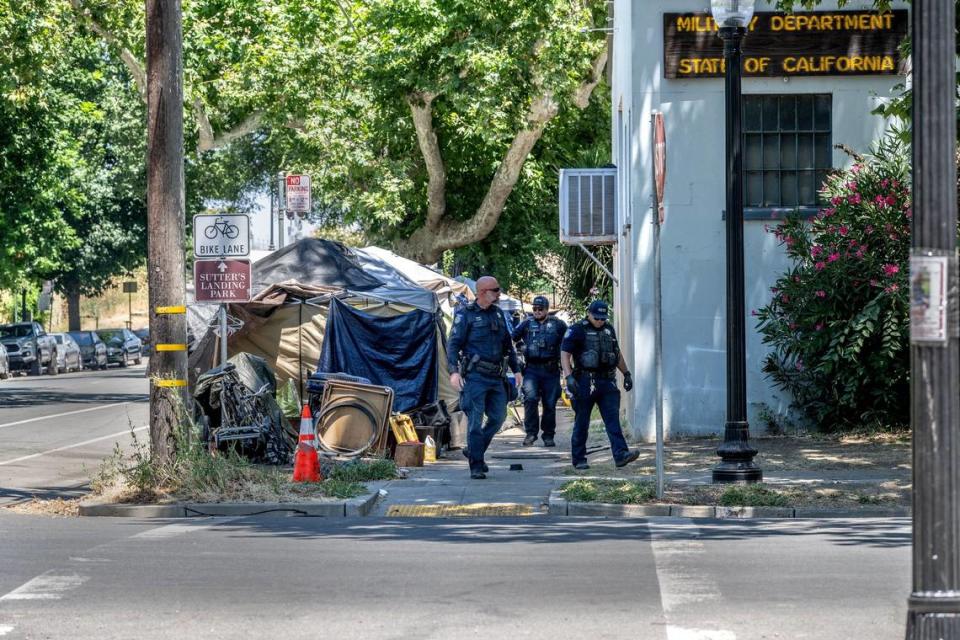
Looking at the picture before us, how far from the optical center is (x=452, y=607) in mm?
7766

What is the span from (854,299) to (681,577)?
9712 millimetres

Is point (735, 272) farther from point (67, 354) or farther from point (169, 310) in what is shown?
point (67, 354)

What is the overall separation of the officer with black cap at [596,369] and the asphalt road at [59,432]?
14.3 feet

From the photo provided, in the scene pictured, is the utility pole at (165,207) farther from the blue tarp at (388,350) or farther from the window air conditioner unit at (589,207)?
the window air conditioner unit at (589,207)

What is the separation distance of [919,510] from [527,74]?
26.4m

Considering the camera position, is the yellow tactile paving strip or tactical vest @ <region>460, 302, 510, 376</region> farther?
tactical vest @ <region>460, 302, 510, 376</region>

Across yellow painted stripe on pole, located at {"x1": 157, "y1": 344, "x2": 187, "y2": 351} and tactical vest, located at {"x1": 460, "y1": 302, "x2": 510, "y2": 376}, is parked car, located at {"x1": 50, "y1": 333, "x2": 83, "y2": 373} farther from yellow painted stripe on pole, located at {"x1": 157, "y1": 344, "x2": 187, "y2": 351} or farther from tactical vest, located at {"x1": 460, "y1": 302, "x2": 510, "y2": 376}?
yellow painted stripe on pole, located at {"x1": 157, "y1": 344, "x2": 187, "y2": 351}

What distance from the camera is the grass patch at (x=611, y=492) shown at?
12289mm

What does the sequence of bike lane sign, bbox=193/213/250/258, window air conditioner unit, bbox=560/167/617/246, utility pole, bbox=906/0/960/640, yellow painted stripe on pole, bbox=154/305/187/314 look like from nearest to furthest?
utility pole, bbox=906/0/960/640 < yellow painted stripe on pole, bbox=154/305/187/314 < bike lane sign, bbox=193/213/250/258 < window air conditioner unit, bbox=560/167/617/246

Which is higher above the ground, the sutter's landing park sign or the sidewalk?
the sutter's landing park sign

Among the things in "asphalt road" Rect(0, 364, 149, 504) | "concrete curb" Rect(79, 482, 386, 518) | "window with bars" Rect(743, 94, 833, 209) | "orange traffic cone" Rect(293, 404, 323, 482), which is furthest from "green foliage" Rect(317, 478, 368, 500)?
"window with bars" Rect(743, 94, 833, 209)

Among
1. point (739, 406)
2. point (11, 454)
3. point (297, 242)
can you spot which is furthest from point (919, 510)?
point (297, 242)

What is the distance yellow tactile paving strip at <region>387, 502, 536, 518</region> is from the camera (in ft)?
40.7

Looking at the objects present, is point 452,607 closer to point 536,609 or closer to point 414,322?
point 536,609
